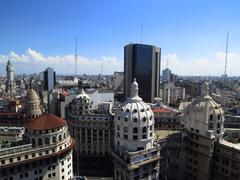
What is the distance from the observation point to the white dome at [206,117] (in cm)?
8400

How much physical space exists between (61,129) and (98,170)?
1660 inches

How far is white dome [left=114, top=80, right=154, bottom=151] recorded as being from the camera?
2899 inches

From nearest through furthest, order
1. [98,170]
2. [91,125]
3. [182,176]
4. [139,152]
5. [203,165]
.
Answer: [139,152]
[203,165]
[182,176]
[98,170]
[91,125]

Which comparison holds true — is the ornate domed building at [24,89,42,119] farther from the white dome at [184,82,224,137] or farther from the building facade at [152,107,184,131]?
the white dome at [184,82,224,137]

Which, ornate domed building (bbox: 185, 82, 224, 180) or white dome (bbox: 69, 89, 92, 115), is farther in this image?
white dome (bbox: 69, 89, 92, 115)

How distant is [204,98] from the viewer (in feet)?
292

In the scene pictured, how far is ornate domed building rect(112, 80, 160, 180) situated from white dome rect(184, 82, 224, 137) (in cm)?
2127

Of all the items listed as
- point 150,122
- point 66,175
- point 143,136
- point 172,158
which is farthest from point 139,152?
point 66,175

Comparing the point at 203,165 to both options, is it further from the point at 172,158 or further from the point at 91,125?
the point at 91,125

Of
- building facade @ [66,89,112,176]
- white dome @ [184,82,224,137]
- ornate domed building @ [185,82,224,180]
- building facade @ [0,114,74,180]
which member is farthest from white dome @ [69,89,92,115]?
white dome @ [184,82,224,137]

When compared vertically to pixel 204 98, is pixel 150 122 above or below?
below

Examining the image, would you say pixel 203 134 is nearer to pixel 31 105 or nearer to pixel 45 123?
pixel 45 123

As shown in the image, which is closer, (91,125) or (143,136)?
(143,136)

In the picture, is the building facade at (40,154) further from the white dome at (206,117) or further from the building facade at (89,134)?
the white dome at (206,117)
